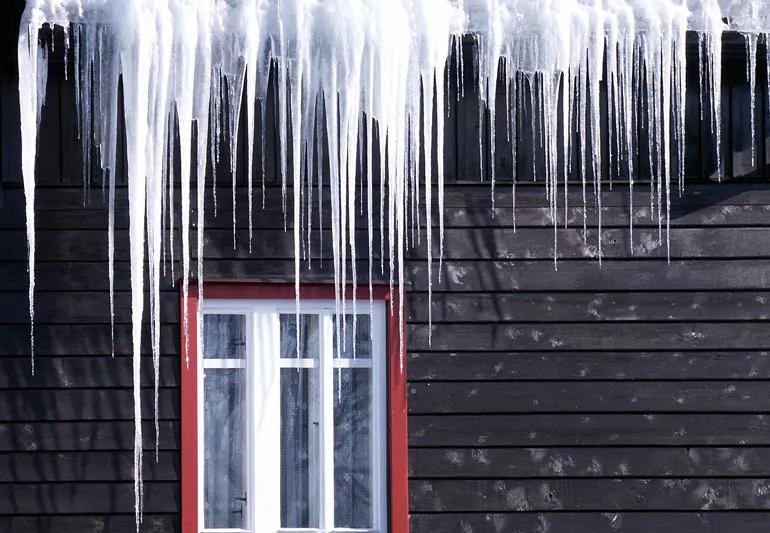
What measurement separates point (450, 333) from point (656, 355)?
953mm

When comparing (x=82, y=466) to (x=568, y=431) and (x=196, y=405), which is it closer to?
(x=196, y=405)

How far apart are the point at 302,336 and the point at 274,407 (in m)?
0.35

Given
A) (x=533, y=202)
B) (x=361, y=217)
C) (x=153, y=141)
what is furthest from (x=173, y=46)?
(x=533, y=202)

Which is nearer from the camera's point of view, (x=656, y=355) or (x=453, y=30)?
(x=453, y=30)

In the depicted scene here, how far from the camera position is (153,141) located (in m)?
4.41

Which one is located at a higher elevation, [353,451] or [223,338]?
[223,338]

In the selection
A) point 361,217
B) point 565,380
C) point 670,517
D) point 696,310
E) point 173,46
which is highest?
point 173,46

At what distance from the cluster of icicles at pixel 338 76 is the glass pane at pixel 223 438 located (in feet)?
1.06

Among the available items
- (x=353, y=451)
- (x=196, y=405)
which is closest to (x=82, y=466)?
(x=196, y=405)

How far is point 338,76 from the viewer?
4469 mm

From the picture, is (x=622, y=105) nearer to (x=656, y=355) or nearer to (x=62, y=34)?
(x=656, y=355)

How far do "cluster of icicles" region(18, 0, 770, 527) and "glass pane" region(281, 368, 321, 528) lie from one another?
589mm

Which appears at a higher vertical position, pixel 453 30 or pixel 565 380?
pixel 453 30

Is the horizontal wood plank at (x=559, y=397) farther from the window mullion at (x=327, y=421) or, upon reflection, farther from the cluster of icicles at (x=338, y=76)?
the cluster of icicles at (x=338, y=76)
